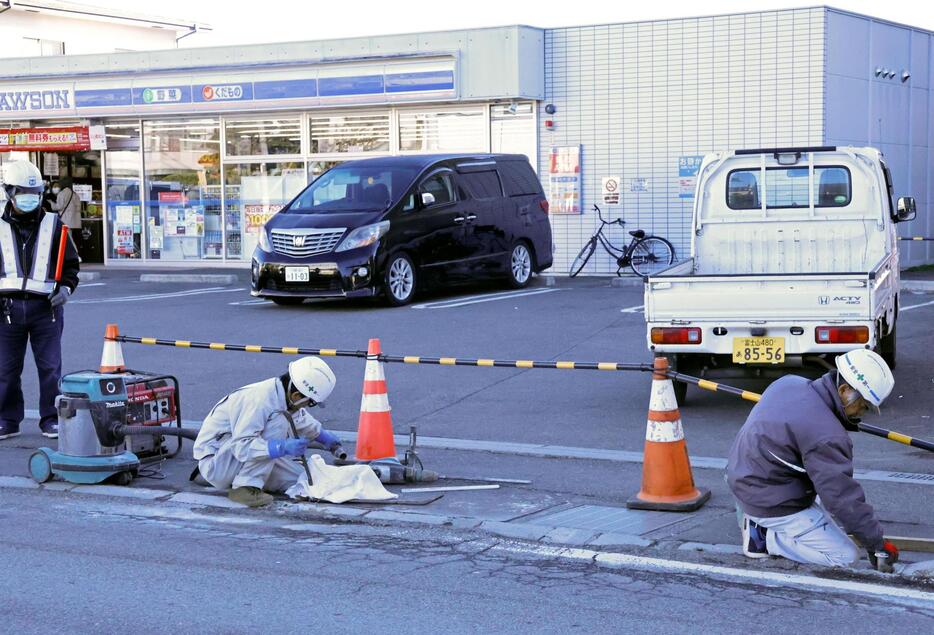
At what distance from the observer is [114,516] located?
7.36 meters

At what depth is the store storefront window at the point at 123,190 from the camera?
26.7 m

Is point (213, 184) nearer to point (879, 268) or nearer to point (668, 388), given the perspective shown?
point (879, 268)

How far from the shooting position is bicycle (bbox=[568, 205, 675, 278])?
21.6 metres

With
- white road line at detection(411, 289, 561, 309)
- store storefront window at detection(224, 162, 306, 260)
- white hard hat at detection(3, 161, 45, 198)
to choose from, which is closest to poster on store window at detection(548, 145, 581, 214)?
white road line at detection(411, 289, 561, 309)

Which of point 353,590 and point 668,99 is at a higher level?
point 668,99

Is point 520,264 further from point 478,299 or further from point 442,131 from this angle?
point 442,131

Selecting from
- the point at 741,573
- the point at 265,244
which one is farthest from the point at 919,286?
the point at 741,573

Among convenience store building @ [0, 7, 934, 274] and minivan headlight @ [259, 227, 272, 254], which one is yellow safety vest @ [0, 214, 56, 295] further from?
convenience store building @ [0, 7, 934, 274]

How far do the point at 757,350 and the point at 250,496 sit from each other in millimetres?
4254

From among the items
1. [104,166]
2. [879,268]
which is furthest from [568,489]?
[104,166]

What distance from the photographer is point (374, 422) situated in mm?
8578

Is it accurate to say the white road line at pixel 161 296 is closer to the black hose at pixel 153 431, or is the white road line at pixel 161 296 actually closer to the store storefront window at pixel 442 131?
the store storefront window at pixel 442 131

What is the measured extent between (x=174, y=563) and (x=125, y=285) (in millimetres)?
16972

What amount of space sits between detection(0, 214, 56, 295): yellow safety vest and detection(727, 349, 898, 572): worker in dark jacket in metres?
5.57
